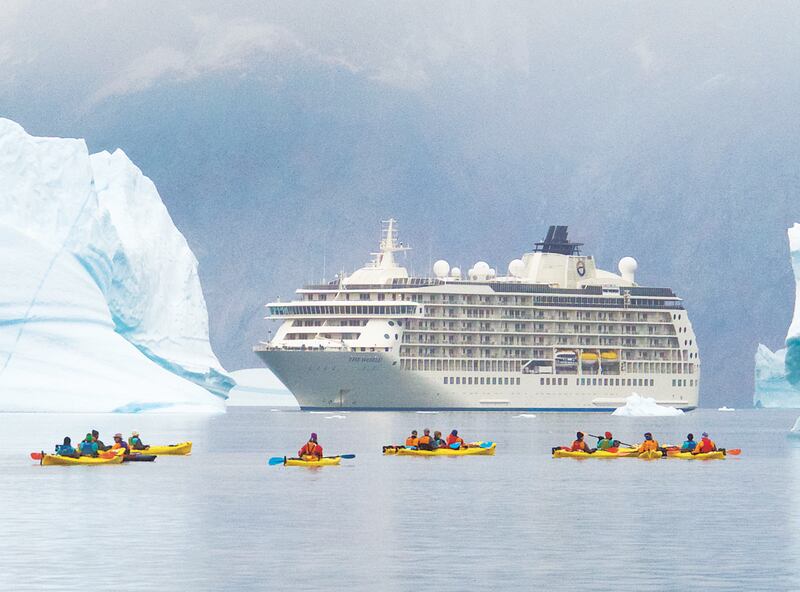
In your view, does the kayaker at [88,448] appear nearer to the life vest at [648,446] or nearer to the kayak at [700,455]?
the life vest at [648,446]

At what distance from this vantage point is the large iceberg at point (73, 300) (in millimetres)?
81875

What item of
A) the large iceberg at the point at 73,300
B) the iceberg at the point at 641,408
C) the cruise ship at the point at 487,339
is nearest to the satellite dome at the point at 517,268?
the cruise ship at the point at 487,339

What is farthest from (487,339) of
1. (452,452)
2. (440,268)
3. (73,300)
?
(452,452)

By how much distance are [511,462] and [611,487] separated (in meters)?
11.3

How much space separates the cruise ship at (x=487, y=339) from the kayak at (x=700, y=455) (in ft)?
181

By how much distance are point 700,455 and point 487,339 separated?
65489 millimetres

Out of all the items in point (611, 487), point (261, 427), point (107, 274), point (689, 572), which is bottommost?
point (689, 572)

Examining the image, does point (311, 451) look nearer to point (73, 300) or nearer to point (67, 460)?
point (67, 460)

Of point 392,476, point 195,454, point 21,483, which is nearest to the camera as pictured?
point 21,483

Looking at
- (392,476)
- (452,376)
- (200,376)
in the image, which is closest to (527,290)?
(452,376)

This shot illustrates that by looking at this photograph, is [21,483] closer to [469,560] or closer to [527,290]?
[469,560]

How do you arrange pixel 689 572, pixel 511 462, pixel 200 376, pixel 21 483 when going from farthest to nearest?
pixel 200 376 → pixel 511 462 → pixel 21 483 → pixel 689 572

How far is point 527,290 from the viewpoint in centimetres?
12150

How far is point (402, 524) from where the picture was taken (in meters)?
32.0
